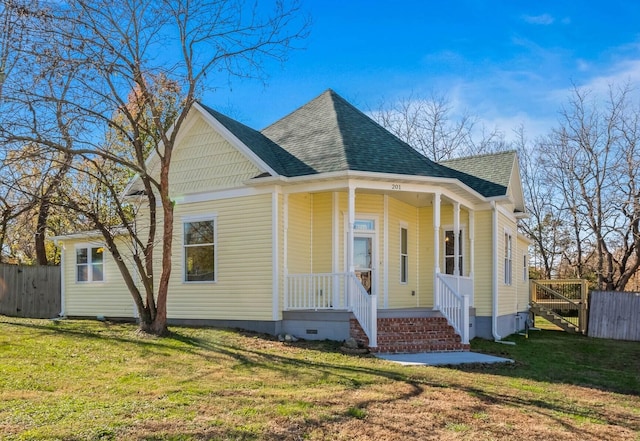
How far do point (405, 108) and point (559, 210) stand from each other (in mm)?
11207

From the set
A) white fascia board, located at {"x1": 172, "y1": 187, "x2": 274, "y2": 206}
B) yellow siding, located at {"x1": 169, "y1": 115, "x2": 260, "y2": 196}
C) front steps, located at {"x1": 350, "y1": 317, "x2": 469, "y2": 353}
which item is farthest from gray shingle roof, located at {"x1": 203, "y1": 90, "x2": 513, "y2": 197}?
front steps, located at {"x1": 350, "y1": 317, "x2": 469, "y2": 353}

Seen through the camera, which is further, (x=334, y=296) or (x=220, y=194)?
(x=220, y=194)

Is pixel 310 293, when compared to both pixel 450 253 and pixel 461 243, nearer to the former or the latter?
pixel 450 253

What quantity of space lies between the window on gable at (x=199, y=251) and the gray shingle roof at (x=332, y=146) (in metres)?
2.51

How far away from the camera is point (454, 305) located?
1317cm

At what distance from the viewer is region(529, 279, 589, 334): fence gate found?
20513 mm

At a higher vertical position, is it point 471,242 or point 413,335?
point 471,242

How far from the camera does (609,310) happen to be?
64.1ft

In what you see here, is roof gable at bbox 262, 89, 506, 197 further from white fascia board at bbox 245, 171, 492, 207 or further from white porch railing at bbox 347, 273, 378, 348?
white porch railing at bbox 347, 273, 378, 348

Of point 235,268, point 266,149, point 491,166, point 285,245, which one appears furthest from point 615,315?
point 235,268

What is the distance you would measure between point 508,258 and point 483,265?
2.39 meters

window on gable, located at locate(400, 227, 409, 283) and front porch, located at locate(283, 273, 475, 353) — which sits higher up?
window on gable, located at locate(400, 227, 409, 283)

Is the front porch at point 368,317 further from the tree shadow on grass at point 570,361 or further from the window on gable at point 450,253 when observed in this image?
the window on gable at point 450,253

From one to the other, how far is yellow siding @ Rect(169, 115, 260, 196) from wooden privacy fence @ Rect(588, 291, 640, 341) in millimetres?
13588
